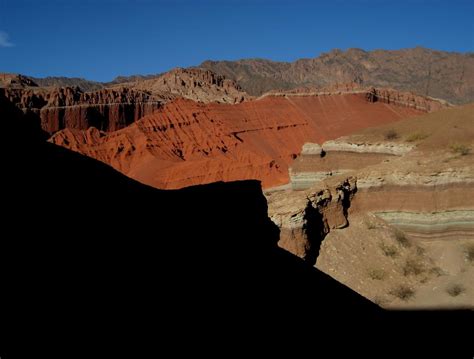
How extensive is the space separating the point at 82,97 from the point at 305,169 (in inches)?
1539

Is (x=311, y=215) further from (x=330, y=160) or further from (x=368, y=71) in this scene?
(x=368, y=71)

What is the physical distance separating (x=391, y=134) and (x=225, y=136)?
99.2 ft

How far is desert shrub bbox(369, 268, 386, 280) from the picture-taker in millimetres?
16703

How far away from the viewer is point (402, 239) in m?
18.2

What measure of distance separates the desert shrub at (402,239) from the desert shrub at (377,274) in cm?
178

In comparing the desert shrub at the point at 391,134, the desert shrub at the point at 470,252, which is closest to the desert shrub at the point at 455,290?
the desert shrub at the point at 470,252

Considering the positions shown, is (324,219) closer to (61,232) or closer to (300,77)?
(61,232)

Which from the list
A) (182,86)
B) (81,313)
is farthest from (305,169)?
(182,86)

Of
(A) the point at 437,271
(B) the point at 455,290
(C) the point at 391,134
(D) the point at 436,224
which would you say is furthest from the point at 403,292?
(C) the point at 391,134

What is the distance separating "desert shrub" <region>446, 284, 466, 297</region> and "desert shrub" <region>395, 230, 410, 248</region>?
2571 mm

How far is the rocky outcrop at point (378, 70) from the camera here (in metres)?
134

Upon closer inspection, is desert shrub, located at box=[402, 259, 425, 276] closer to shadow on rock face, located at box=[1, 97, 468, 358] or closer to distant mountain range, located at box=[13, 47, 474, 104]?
shadow on rock face, located at box=[1, 97, 468, 358]

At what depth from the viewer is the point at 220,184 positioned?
58.0 ft

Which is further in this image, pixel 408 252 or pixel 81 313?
pixel 408 252
